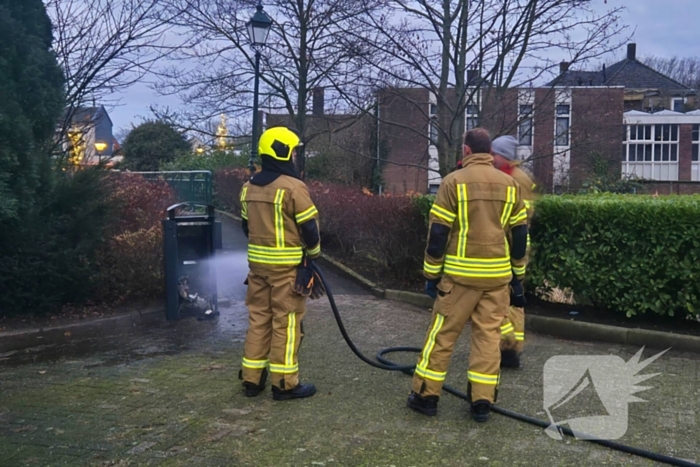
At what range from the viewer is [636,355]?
5.86 meters

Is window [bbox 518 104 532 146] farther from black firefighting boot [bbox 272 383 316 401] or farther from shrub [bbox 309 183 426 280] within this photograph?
black firefighting boot [bbox 272 383 316 401]

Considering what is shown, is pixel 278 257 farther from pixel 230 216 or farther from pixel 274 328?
pixel 230 216

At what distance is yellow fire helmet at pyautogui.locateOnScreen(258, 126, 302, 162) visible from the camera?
4.72 metres

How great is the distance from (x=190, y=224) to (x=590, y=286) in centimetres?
421

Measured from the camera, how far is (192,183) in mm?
14398

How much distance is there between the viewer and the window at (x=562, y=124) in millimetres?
10867

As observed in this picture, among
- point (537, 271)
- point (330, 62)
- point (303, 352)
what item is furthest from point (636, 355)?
point (330, 62)

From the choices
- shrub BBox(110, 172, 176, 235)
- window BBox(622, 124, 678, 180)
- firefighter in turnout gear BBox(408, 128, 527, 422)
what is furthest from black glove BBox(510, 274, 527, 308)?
window BBox(622, 124, 678, 180)

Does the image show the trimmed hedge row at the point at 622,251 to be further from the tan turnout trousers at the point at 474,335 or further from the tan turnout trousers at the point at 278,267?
the tan turnout trousers at the point at 278,267

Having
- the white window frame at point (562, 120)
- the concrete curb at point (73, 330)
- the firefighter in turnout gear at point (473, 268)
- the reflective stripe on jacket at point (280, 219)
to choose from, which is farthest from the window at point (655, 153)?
the reflective stripe on jacket at point (280, 219)

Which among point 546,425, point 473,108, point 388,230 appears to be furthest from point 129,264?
point 473,108

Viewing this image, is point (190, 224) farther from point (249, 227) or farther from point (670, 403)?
point (670, 403)

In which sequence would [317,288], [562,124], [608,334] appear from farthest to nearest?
[562,124]
[608,334]
[317,288]

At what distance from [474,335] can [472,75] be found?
6358mm
